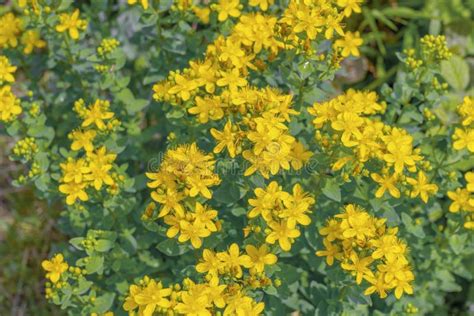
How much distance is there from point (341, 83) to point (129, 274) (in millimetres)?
2354

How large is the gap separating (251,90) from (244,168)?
15.0 inches

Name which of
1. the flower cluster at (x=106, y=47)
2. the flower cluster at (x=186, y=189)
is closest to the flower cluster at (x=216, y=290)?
the flower cluster at (x=186, y=189)

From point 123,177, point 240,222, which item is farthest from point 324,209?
point 123,177

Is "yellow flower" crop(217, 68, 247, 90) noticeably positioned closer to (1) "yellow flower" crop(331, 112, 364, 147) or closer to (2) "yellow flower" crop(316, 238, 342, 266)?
(1) "yellow flower" crop(331, 112, 364, 147)

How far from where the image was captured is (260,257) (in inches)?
116

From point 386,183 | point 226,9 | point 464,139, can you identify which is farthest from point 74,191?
point 464,139

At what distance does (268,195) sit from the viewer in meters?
2.86

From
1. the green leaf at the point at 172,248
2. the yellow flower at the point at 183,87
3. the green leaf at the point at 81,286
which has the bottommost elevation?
the green leaf at the point at 81,286

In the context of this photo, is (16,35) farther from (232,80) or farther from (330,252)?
(330,252)

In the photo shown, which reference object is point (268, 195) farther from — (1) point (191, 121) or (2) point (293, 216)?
(1) point (191, 121)

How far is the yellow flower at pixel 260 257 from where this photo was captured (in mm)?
2902

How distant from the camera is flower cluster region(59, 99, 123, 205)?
3160mm

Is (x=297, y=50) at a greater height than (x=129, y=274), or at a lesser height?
greater

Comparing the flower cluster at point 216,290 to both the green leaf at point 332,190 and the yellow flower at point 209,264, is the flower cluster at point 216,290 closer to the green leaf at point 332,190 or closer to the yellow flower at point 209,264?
the yellow flower at point 209,264
